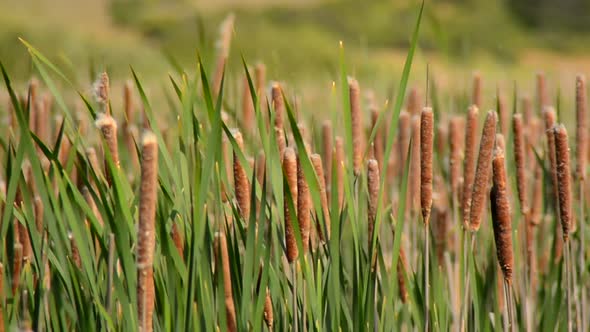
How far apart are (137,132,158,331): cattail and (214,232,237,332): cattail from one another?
207 mm

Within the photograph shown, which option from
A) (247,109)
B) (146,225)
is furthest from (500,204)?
(247,109)

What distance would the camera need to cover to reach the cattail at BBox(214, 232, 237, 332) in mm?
940

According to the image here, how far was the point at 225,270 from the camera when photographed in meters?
0.96

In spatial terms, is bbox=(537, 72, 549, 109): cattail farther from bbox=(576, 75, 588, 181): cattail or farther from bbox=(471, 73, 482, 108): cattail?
bbox=(576, 75, 588, 181): cattail

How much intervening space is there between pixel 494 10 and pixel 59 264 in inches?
384

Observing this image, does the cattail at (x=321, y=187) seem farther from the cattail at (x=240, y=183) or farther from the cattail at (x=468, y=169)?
the cattail at (x=468, y=169)

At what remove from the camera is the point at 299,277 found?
3.31 feet

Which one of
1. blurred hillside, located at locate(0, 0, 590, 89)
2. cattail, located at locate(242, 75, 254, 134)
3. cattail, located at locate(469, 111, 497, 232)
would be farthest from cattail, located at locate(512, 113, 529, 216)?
blurred hillside, located at locate(0, 0, 590, 89)

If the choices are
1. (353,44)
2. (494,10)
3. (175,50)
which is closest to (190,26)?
(175,50)

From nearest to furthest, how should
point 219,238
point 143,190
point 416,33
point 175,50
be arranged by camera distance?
point 143,190 → point 416,33 → point 219,238 → point 175,50

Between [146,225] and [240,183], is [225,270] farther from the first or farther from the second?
[146,225]

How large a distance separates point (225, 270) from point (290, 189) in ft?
0.59

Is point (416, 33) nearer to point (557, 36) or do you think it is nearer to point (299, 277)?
point (299, 277)

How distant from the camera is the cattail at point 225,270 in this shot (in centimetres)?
94
